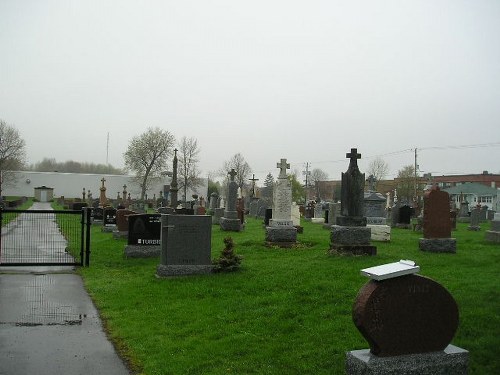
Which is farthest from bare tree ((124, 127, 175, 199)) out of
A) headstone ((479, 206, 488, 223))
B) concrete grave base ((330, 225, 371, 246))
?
concrete grave base ((330, 225, 371, 246))

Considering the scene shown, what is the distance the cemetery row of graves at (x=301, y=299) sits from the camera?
4465mm

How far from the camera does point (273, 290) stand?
28.6ft

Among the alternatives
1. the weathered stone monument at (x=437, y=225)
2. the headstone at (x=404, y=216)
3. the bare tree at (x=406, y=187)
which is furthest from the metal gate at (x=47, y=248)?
the bare tree at (x=406, y=187)

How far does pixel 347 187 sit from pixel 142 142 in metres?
60.5

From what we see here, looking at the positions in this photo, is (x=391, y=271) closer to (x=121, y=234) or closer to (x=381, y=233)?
(x=381, y=233)

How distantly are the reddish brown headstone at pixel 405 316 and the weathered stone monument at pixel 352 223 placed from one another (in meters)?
7.58

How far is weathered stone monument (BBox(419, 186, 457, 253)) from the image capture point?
42.8ft

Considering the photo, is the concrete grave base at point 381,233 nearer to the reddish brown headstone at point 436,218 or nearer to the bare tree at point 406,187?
the reddish brown headstone at point 436,218

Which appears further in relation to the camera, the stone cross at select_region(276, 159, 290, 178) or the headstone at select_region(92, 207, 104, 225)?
the headstone at select_region(92, 207, 104, 225)

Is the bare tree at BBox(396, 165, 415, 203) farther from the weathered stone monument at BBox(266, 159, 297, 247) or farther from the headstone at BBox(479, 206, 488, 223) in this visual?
the weathered stone monument at BBox(266, 159, 297, 247)

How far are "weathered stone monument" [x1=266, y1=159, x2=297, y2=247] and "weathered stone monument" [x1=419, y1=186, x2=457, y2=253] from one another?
13.1 feet

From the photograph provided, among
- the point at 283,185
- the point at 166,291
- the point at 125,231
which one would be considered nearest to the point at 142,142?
the point at 125,231

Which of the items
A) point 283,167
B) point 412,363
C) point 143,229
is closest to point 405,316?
point 412,363

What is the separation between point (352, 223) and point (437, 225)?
240cm
